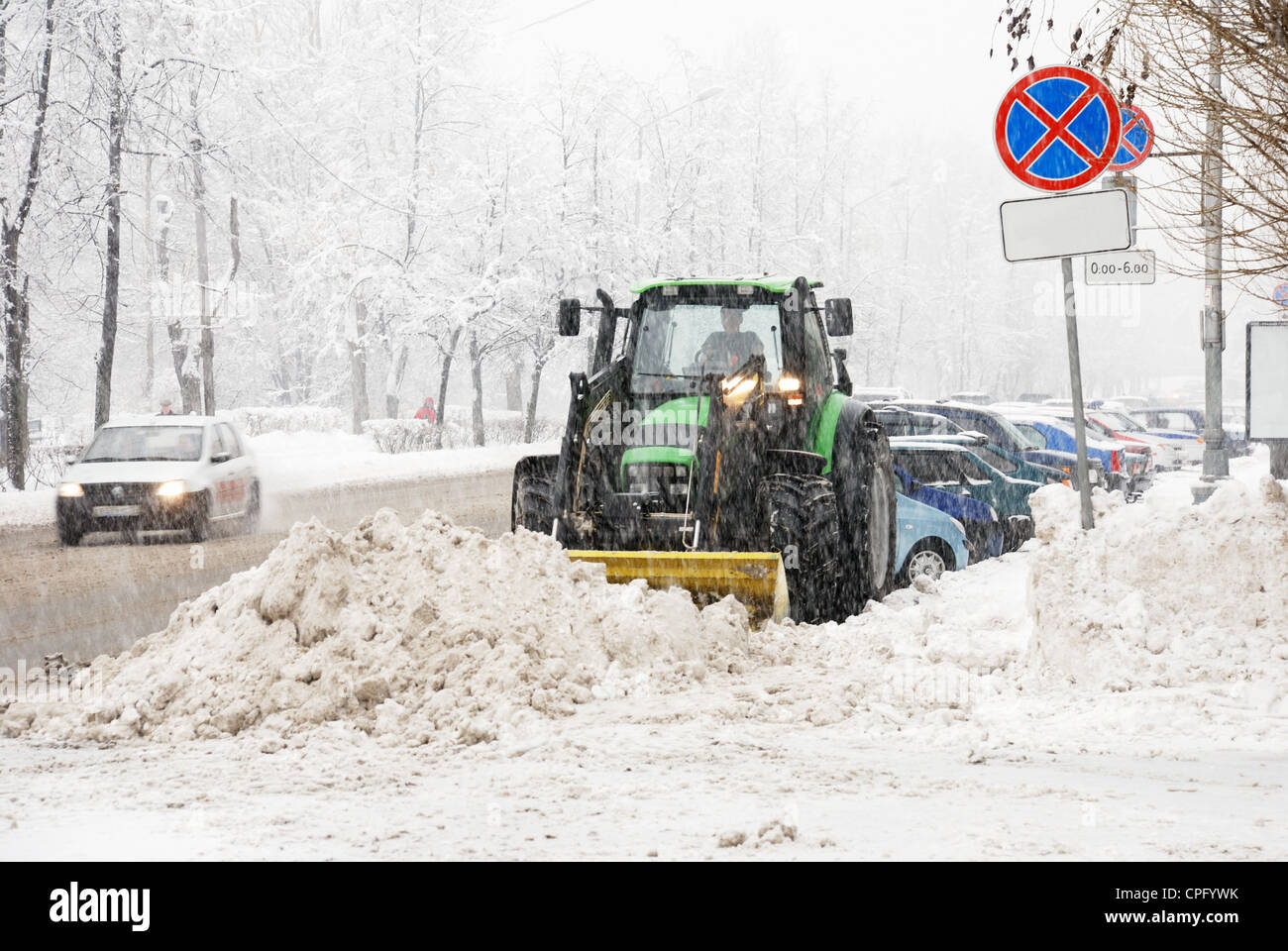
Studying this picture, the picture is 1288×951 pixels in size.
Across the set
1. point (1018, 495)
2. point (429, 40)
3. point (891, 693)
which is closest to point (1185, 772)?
point (891, 693)

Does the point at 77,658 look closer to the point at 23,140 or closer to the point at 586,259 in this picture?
the point at 23,140

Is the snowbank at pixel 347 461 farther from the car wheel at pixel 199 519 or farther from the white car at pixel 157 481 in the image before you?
the car wheel at pixel 199 519

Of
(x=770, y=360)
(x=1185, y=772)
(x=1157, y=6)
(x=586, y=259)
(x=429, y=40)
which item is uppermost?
(x=429, y=40)

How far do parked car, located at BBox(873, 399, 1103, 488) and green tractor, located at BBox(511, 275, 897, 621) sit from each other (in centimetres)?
594

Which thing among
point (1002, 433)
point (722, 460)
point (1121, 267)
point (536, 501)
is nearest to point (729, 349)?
point (722, 460)

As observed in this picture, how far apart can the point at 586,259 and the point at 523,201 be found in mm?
2346

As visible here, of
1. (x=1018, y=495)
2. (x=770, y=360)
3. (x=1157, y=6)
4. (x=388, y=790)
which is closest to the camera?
(x=388, y=790)

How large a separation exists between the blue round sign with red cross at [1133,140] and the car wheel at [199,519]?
10.7 m

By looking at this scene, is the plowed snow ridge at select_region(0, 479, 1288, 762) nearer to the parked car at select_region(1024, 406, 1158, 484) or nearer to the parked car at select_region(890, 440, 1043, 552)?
the parked car at select_region(890, 440, 1043, 552)

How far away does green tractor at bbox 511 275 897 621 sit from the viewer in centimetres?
836

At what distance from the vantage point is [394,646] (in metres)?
→ 6.67

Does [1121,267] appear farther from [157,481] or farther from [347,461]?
[347,461]

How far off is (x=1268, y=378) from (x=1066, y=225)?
157 inches

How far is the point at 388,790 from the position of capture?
5.21 metres
